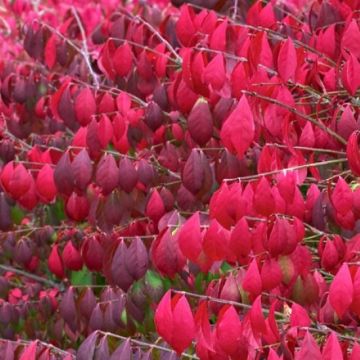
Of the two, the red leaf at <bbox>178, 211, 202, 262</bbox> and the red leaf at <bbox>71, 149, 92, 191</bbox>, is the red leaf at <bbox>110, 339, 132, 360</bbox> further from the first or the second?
the red leaf at <bbox>71, 149, 92, 191</bbox>

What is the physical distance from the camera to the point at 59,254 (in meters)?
3.45

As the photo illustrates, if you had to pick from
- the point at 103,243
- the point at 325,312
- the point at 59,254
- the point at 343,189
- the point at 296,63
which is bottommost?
the point at 59,254

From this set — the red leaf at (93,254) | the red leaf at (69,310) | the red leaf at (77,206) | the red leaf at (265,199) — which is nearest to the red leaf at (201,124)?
the red leaf at (265,199)

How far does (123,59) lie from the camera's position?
116 inches

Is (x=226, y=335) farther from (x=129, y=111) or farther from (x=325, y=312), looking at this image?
(x=129, y=111)

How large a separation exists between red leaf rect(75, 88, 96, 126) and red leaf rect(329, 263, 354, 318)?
1.32 meters

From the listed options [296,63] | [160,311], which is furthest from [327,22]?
[160,311]

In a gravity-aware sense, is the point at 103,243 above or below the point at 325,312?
below

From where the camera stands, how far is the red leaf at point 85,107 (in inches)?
118

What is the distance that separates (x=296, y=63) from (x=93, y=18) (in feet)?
10.0

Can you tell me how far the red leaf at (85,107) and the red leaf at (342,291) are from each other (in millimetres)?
1316

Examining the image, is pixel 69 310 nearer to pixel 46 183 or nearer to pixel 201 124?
pixel 46 183

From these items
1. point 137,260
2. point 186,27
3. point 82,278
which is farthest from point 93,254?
point 186,27

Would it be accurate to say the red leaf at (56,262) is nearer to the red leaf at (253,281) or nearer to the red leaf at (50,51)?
the red leaf at (50,51)
